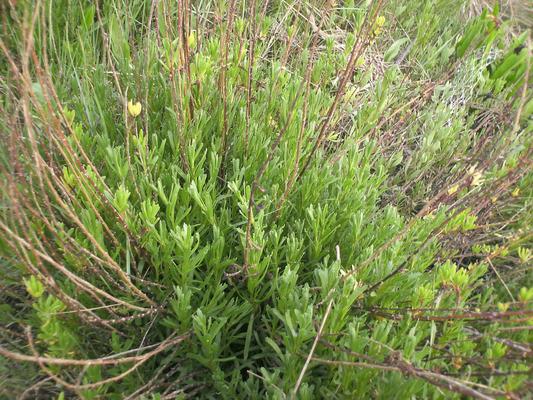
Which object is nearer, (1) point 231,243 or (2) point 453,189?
(2) point 453,189

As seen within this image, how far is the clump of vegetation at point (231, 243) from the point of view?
4.97 feet

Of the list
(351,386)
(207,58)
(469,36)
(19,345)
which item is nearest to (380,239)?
(351,386)

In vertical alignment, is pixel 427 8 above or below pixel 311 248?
above

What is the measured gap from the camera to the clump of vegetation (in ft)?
4.97

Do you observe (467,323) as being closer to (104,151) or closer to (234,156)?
(234,156)

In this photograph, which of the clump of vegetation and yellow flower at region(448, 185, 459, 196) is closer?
the clump of vegetation

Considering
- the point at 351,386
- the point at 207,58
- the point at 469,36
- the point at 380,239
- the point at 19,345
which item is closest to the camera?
the point at 351,386

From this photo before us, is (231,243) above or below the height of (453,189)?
below

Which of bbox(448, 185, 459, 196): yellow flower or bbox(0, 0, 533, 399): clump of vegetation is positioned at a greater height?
bbox(448, 185, 459, 196): yellow flower

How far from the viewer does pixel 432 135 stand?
99.7 inches

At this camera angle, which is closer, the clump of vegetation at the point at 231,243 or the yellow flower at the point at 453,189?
the clump of vegetation at the point at 231,243

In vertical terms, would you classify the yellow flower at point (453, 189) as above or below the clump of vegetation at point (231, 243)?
above

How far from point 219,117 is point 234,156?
0.62 feet

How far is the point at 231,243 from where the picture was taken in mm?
1976
